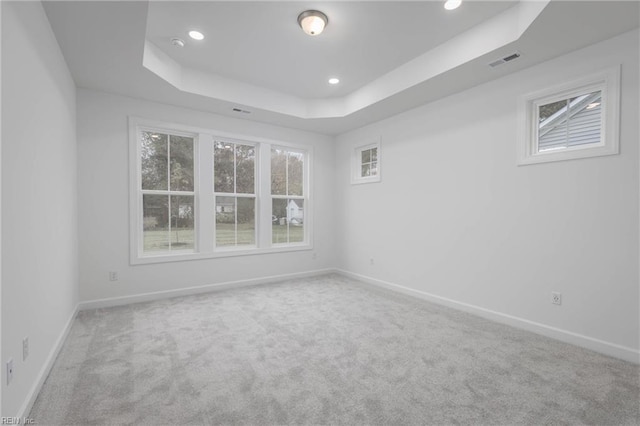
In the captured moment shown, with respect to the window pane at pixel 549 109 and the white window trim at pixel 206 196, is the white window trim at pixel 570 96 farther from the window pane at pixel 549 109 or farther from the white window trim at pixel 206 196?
the white window trim at pixel 206 196

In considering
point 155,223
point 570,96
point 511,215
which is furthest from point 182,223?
point 570,96

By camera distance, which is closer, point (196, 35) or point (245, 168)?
point (196, 35)

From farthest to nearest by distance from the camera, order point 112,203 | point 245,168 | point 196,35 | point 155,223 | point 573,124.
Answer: point 245,168
point 155,223
point 112,203
point 196,35
point 573,124

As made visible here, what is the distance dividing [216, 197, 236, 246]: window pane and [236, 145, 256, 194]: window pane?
10.8 inches

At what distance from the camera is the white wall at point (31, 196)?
1.59m

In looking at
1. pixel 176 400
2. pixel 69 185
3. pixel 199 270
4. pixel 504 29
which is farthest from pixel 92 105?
pixel 504 29

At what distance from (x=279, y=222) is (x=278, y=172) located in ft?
2.94

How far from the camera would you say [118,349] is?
102 inches

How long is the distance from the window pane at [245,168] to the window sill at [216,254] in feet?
3.24

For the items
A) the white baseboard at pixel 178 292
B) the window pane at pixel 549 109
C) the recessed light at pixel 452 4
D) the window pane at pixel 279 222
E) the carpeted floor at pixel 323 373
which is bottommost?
the carpeted floor at pixel 323 373

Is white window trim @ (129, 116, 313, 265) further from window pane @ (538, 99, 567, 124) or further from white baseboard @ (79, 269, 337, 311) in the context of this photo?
window pane @ (538, 99, 567, 124)

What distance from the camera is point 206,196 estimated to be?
4.44 metres

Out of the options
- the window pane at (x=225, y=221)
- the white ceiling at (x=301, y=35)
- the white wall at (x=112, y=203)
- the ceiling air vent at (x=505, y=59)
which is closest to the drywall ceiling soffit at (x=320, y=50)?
the white ceiling at (x=301, y=35)

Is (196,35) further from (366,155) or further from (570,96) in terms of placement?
(570,96)
